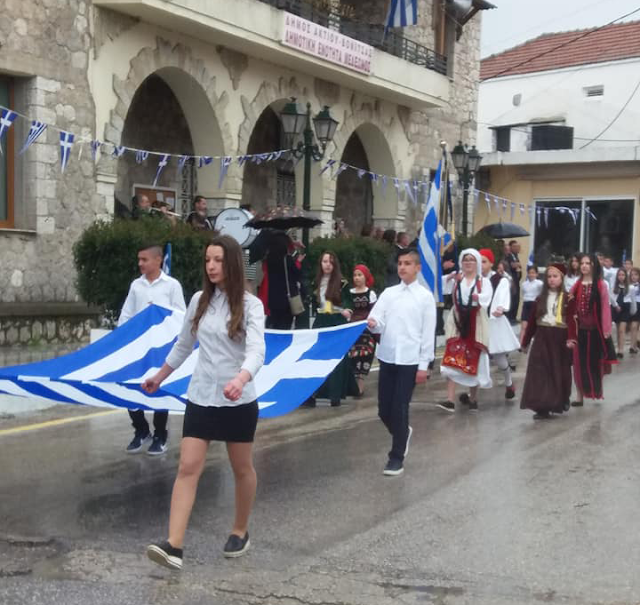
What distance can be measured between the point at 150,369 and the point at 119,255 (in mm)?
5880

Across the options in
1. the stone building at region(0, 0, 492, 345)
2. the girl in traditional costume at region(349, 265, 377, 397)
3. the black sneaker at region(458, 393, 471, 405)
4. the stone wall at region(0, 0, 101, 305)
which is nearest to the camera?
the black sneaker at region(458, 393, 471, 405)

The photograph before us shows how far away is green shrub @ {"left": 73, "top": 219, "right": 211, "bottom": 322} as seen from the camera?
13273mm

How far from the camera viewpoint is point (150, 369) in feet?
25.2

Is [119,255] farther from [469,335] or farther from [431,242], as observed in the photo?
[469,335]

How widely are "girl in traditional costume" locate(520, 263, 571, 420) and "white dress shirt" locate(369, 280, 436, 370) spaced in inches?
123

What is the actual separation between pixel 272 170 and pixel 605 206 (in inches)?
442

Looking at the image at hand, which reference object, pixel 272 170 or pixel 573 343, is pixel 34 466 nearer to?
pixel 573 343

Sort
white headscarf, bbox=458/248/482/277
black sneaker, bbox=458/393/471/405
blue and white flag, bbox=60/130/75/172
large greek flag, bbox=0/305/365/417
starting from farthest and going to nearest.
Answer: blue and white flag, bbox=60/130/75/172
black sneaker, bbox=458/393/471/405
white headscarf, bbox=458/248/482/277
large greek flag, bbox=0/305/365/417

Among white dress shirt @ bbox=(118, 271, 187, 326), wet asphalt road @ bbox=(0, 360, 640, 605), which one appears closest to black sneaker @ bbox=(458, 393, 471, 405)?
wet asphalt road @ bbox=(0, 360, 640, 605)

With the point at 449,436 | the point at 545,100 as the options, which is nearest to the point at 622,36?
the point at 545,100

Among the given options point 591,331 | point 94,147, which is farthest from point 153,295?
point 94,147

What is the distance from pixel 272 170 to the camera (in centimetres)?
2295

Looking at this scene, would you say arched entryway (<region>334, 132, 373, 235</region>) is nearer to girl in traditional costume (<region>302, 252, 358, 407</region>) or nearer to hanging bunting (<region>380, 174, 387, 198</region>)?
hanging bunting (<region>380, 174, 387, 198</region>)

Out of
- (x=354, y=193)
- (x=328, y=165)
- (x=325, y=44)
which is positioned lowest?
(x=354, y=193)
